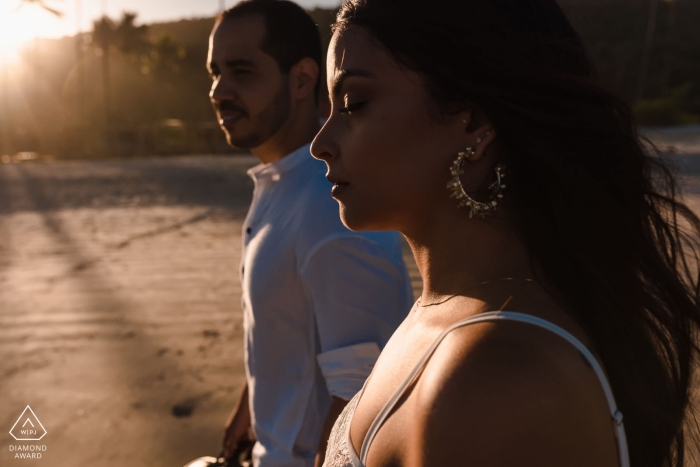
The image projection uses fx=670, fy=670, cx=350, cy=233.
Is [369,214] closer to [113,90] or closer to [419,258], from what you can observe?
[419,258]

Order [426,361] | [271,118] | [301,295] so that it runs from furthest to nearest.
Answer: [271,118] < [301,295] < [426,361]

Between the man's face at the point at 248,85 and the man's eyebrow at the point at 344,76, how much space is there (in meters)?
1.29

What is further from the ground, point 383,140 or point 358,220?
point 383,140

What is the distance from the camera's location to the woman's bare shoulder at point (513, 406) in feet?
2.70

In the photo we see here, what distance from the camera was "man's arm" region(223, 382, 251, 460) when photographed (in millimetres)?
2553

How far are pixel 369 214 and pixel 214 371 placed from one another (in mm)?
3913

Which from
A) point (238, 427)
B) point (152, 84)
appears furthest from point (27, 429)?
point (152, 84)

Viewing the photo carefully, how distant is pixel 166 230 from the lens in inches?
419

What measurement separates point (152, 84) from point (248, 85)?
6267 centimetres

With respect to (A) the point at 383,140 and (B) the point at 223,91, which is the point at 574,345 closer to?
(A) the point at 383,140

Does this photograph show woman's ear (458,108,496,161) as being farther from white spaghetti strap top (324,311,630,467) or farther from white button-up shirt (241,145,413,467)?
white button-up shirt (241,145,413,467)

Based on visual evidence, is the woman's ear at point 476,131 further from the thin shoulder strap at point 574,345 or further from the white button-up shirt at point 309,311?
the white button-up shirt at point 309,311

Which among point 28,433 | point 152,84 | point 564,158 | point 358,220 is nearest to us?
point 564,158

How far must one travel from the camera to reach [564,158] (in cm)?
109
